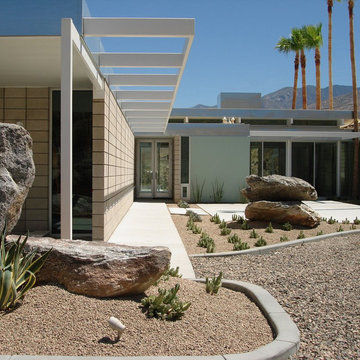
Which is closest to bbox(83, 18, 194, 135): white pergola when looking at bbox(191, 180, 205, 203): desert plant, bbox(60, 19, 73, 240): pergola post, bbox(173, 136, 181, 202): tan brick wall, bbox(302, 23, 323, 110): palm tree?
bbox(60, 19, 73, 240): pergola post

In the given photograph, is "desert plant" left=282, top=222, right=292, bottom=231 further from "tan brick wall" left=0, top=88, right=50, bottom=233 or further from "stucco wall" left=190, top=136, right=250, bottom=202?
"stucco wall" left=190, top=136, right=250, bottom=202

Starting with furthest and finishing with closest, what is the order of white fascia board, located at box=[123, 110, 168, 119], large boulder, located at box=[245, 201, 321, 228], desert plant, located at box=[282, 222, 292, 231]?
white fascia board, located at box=[123, 110, 168, 119]
large boulder, located at box=[245, 201, 321, 228]
desert plant, located at box=[282, 222, 292, 231]

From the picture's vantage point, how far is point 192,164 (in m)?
18.7

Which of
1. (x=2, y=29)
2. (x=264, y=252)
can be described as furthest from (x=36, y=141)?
(x=264, y=252)

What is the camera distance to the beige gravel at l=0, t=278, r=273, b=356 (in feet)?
10.1

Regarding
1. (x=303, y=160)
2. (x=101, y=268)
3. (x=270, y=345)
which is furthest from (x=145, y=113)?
(x=303, y=160)

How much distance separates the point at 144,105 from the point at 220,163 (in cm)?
847

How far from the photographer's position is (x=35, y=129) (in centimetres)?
865

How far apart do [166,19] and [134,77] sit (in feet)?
7.81

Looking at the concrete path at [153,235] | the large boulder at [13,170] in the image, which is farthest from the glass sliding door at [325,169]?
the large boulder at [13,170]

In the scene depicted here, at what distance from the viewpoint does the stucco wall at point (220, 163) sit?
18688 millimetres

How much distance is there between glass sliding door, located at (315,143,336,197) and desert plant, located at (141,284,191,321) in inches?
717

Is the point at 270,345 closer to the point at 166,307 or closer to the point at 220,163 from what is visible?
the point at 166,307

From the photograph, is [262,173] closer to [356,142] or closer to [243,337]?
[356,142]
